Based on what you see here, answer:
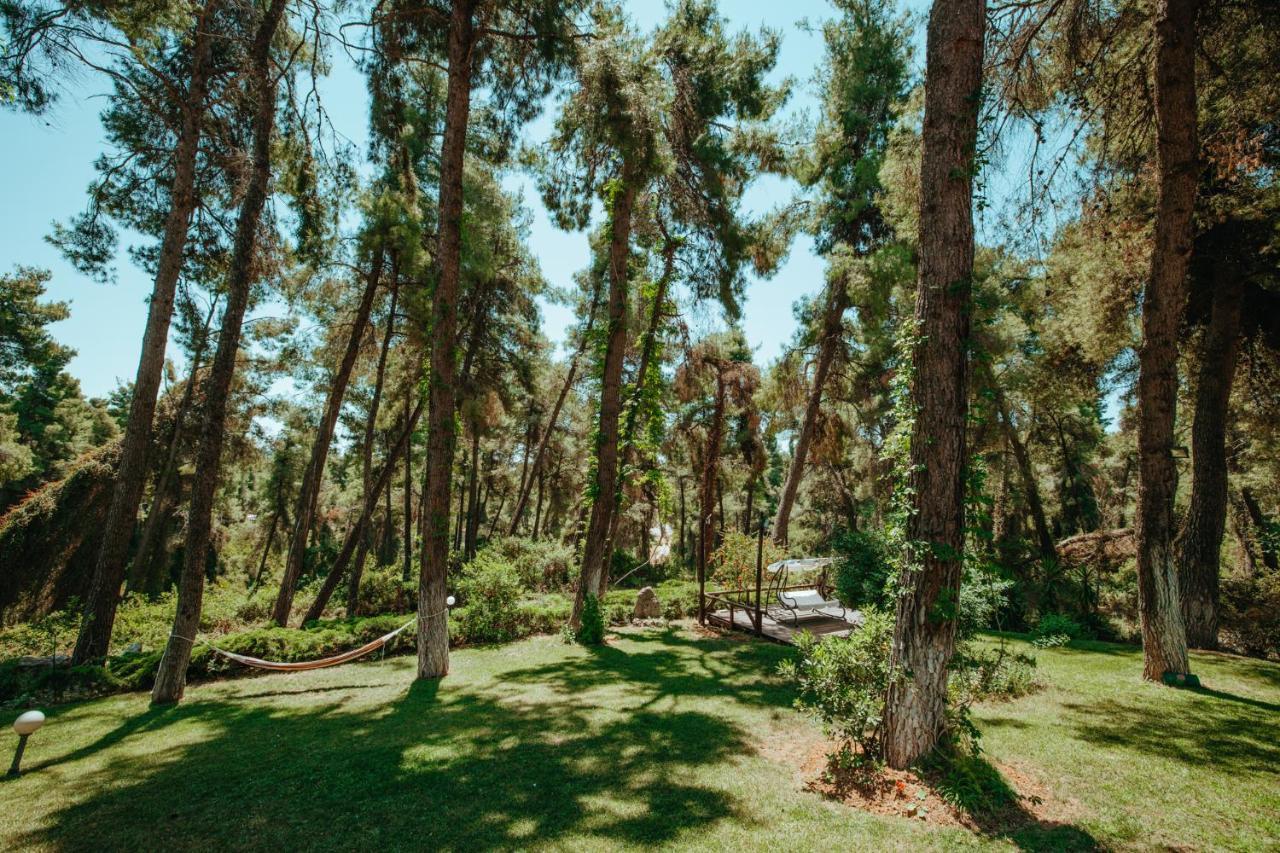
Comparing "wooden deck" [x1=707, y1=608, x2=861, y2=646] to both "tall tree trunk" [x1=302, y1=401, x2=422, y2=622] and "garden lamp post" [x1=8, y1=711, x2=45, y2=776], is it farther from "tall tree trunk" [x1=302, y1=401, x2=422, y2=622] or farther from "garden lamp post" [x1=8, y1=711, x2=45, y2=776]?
"garden lamp post" [x1=8, y1=711, x2=45, y2=776]

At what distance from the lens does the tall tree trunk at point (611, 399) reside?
1046cm

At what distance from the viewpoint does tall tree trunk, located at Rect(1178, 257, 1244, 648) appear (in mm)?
8352

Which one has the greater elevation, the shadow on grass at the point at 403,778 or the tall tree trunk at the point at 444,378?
the tall tree trunk at the point at 444,378

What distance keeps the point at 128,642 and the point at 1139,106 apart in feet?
68.6

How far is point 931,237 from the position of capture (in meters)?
4.49

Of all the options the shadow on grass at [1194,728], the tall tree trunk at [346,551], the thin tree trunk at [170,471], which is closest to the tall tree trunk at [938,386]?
the shadow on grass at [1194,728]

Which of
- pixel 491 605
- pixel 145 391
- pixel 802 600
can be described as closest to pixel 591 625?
pixel 491 605

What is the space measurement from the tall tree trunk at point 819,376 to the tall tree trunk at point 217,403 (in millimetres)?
12486

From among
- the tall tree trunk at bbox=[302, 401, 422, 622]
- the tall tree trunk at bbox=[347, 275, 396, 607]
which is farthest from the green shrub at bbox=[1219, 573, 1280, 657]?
the tall tree trunk at bbox=[347, 275, 396, 607]

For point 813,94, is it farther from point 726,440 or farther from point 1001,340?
point 726,440

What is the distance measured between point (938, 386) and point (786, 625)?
840 centimetres

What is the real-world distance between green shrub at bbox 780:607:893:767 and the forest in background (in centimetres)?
59

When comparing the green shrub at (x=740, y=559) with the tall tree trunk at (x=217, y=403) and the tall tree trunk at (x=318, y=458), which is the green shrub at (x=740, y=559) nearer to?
the tall tree trunk at (x=318, y=458)

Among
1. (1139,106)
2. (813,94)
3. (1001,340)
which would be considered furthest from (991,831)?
(813,94)
